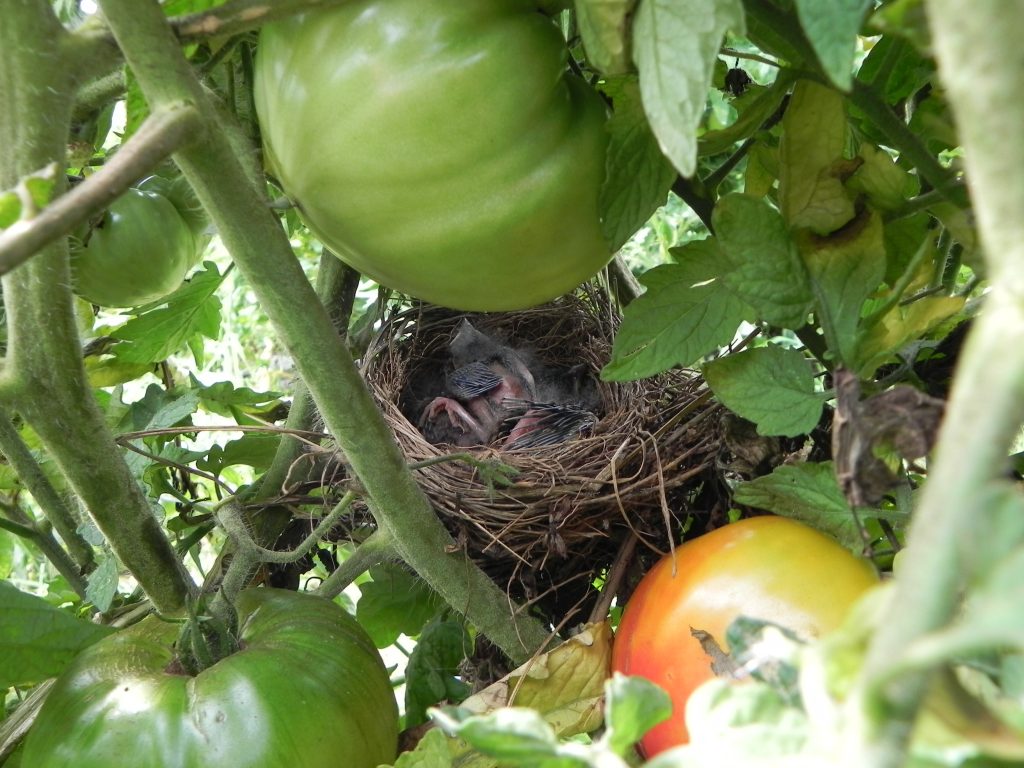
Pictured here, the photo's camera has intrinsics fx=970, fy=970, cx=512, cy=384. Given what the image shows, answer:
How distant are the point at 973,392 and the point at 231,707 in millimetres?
500

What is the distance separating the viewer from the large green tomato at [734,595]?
1.69 feet

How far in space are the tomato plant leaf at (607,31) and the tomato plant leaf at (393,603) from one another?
0.56m

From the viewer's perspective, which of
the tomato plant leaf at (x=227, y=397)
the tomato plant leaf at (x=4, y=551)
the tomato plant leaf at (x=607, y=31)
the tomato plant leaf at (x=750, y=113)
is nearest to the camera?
the tomato plant leaf at (x=607, y=31)

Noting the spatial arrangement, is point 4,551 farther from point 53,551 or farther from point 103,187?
point 103,187

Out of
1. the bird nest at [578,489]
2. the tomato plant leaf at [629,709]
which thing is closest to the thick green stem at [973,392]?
the tomato plant leaf at [629,709]

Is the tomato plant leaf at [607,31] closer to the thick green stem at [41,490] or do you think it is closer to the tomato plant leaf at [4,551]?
the thick green stem at [41,490]

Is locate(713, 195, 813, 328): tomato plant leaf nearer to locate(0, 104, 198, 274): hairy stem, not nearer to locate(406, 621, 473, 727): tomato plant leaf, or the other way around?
locate(0, 104, 198, 274): hairy stem

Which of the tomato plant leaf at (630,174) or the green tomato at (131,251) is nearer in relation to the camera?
the tomato plant leaf at (630,174)

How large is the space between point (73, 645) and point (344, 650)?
0.55 feet

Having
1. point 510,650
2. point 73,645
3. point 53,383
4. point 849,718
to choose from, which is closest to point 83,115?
point 53,383

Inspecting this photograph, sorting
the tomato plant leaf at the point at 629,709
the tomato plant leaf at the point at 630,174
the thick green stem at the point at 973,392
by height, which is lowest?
the tomato plant leaf at the point at 629,709

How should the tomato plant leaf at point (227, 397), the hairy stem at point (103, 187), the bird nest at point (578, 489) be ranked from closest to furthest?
the hairy stem at point (103, 187), the bird nest at point (578, 489), the tomato plant leaf at point (227, 397)

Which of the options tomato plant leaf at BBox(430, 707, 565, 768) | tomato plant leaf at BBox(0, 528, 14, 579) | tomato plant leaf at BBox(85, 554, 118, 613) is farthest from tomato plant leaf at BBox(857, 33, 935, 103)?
tomato plant leaf at BBox(0, 528, 14, 579)

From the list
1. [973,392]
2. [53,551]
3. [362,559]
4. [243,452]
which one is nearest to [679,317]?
[362,559]
